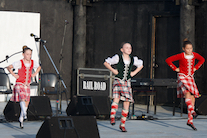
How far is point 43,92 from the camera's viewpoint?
724 cm

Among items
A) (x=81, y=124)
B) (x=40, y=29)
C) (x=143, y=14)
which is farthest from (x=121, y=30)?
(x=81, y=124)

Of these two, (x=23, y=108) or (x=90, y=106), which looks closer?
(x=23, y=108)

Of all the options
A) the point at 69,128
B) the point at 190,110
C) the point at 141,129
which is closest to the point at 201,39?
the point at 190,110

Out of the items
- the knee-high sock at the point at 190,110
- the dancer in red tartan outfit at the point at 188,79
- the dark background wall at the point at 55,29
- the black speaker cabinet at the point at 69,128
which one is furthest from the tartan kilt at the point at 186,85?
the dark background wall at the point at 55,29

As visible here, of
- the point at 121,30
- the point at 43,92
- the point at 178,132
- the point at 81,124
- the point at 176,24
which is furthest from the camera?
the point at 121,30

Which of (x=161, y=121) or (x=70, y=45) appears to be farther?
(x=70, y=45)

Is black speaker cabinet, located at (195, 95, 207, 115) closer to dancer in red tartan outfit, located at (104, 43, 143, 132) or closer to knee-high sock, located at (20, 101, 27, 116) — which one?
dancer in red tartan outfit, located at (104, 43, 143, 132)

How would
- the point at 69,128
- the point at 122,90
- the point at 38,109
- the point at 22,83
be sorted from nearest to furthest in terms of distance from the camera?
1. the point at 69,128
2. the point at 122,90
3. the point at 22,83
4. the point at 38,109

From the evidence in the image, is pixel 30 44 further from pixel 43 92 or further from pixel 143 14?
pixel 143 14

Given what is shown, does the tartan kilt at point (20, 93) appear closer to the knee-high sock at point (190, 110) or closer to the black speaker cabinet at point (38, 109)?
the black speaker cabinet at point (38, 109)

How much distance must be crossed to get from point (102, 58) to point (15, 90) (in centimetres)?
450

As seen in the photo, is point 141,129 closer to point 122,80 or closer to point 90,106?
point 122,80

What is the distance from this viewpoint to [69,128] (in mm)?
3615

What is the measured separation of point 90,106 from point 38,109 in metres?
0.86
